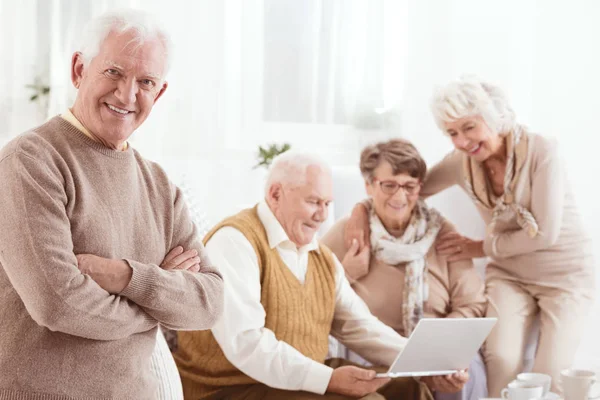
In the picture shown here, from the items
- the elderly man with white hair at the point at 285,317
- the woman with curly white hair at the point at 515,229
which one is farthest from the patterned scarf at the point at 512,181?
the elderly man with white hair at the point at 285,317

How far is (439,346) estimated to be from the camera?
2.24m

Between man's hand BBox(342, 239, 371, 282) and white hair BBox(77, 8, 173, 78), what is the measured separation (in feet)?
5.13

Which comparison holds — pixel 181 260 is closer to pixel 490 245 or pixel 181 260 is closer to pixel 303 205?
pixel 303 205

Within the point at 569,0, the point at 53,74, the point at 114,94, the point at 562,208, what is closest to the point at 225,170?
the point at 53,74

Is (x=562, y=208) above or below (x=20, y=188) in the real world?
below

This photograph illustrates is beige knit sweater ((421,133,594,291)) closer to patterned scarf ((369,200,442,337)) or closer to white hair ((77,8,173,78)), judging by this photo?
patterned scarf ((369,200,442,337))

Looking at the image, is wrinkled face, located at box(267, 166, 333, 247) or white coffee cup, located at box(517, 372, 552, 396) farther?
wrinkled face, located at box(267, 166, 333, 247)

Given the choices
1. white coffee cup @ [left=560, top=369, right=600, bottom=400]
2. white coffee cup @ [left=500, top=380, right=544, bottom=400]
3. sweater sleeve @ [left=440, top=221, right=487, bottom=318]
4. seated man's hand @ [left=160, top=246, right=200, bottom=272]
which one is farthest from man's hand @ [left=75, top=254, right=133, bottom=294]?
sweater sleeve @ [left=440, top=221, right=487, bottom=318]

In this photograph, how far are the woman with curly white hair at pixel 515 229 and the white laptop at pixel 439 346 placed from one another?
66 centimetres

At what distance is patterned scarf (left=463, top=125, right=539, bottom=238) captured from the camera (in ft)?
9.77

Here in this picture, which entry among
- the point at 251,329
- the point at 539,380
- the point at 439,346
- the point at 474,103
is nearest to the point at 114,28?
the point at 251,329

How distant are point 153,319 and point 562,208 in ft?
6.36

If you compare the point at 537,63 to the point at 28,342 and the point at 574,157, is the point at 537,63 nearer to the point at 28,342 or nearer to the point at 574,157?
the point at 574,157

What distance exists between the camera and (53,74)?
3521mm
